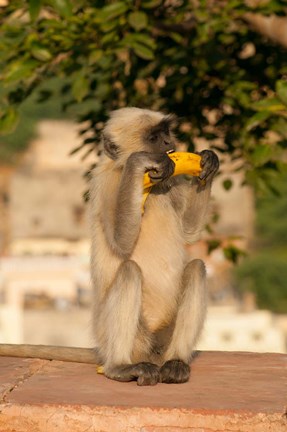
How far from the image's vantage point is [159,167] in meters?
3.93

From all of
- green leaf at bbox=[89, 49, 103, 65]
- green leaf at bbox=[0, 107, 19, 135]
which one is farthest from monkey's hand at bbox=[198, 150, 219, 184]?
green leaf at bbox=[0, 107, 19, 135]

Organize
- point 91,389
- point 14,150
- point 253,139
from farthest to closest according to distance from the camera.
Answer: point 14,150 → point 253,139 → point 91,389

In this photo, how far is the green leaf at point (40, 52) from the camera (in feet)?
17.2

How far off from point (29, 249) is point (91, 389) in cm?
3746

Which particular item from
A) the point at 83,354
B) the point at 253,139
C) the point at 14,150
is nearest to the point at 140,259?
the point at 83,354

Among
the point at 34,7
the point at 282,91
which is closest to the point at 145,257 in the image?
the point at 282,91

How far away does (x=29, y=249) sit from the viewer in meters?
41.0

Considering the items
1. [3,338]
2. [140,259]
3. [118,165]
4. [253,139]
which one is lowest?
[3,338]

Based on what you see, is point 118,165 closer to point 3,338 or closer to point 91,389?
point 91,389

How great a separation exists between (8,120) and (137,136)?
1382 millimetres

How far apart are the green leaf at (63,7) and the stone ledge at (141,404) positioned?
1.74 metres

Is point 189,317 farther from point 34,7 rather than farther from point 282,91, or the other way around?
point 34,7

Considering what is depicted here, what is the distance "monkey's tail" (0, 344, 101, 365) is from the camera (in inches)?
173

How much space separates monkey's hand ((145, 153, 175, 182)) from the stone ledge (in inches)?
30.7
